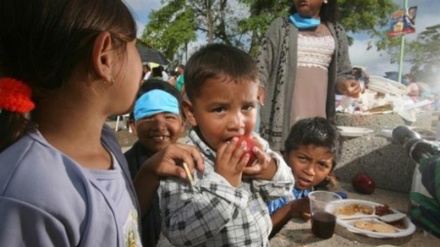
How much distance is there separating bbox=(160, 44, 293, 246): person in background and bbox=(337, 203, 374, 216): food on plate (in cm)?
103

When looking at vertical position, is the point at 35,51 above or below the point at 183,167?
above

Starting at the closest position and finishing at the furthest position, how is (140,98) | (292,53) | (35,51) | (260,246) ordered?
(35,51), (260,246), (140,98), (292,53)

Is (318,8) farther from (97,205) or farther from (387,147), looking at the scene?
(97,205)

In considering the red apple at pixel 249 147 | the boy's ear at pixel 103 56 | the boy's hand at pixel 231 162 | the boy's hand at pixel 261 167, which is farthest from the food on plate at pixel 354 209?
the boy's ear at pixel 103 56

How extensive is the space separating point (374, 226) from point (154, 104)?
162 centimetres

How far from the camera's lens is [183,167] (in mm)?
1306

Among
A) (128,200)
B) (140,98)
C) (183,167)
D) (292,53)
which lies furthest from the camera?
(292,53)

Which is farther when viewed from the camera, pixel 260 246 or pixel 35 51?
pixel 260 246

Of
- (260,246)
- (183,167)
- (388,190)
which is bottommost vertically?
(388,190)

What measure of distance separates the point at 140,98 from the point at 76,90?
131cm

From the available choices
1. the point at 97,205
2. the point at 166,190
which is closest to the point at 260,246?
the point at 166,190

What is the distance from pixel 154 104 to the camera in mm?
2273

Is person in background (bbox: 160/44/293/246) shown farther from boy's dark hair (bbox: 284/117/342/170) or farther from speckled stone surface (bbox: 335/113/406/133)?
speckled stone surface (bbox: 335/113/406/133)

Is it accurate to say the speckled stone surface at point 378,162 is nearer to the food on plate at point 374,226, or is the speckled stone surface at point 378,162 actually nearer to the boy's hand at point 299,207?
the food on plate at point 374,226
